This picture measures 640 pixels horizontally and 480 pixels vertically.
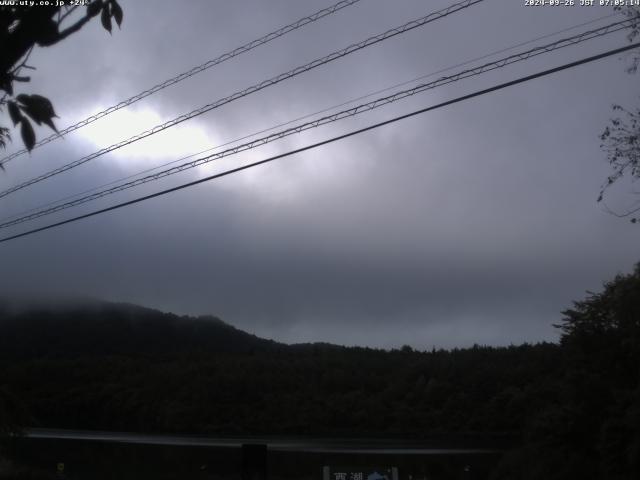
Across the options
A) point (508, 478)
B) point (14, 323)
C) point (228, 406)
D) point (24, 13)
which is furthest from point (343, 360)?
point (24, 13)


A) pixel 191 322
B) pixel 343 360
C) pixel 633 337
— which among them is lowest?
pixel 633 337

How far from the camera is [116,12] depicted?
399 cm

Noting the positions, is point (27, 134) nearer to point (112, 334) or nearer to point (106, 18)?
point (106, 18)

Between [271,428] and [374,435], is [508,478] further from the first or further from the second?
[271,428]

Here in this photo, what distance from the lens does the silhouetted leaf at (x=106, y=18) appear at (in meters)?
3.97

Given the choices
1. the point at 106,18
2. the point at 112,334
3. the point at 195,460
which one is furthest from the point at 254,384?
the point at 106,18

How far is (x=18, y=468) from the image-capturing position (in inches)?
1041

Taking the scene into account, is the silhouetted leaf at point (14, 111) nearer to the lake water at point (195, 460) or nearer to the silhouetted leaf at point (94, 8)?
the silhouetted leaf at point (94, 8)

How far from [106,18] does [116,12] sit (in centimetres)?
6

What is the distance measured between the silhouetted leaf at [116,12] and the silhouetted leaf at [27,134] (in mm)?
777

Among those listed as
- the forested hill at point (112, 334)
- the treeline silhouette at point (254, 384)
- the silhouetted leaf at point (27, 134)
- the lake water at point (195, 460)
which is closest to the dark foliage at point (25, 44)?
the silhouetted leaf at point (27, 134)

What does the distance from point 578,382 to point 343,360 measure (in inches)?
1613

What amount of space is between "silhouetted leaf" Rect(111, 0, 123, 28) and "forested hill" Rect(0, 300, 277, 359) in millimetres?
57487

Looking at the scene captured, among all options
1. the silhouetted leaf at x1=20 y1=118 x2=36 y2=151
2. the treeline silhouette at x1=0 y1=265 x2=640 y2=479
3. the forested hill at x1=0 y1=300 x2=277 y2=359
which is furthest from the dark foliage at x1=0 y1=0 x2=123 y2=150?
the forested hill at x1=0 y1=300 x2=277 y2=359
